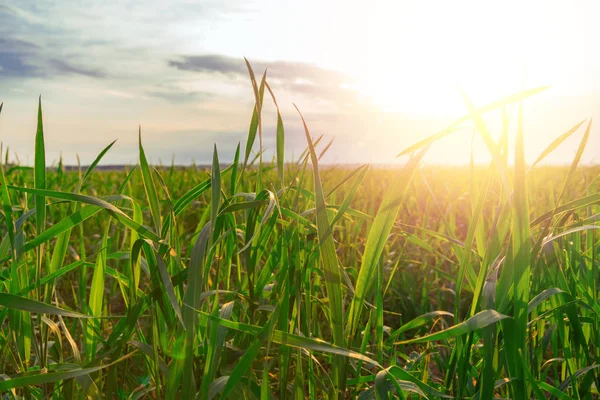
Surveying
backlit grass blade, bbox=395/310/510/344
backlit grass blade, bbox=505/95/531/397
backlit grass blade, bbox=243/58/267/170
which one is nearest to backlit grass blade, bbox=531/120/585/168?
backlit grass blade, bbox=505/95/531/397

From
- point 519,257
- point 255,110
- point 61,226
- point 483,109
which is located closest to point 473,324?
point 519,257

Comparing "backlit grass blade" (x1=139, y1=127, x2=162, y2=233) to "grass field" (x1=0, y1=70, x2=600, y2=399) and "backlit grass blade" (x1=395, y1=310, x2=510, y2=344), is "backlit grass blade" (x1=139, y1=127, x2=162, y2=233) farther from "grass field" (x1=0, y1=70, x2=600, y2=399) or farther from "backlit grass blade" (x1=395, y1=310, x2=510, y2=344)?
"backlit grass blade" (x1=395, y1=310, x2=510, y2=344)

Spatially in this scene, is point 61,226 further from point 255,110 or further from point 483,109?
point 483,109

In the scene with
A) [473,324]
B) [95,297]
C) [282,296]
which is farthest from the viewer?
[95,297]

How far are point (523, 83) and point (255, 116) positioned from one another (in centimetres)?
43

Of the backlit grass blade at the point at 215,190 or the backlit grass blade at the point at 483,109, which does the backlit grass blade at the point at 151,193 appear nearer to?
the backlit grass blade at the point at 215,190

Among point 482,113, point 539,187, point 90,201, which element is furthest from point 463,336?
point 539,187

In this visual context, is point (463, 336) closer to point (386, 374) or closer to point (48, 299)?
point (386, 374)

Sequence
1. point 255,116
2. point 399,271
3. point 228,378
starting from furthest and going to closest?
point 399,271, point 255,116, point 228,378

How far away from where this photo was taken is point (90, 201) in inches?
30.1

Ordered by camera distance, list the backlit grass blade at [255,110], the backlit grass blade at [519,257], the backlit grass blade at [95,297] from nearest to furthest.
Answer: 1. the backlit grass blade at [519,257]
2. the backlit grass blade at [255,110]
3. the backlit grass blade at [95,297]

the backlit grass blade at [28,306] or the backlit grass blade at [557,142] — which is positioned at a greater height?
the backlit grass blade at [557,142]

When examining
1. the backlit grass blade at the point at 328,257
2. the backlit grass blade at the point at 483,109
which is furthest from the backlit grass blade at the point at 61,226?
the backlit grass blade at the point at 483,109

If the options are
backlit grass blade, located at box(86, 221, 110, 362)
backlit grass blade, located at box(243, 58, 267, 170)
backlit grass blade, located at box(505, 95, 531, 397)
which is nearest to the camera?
backlit grass blade, located at box(505, 95, 531, 397)
